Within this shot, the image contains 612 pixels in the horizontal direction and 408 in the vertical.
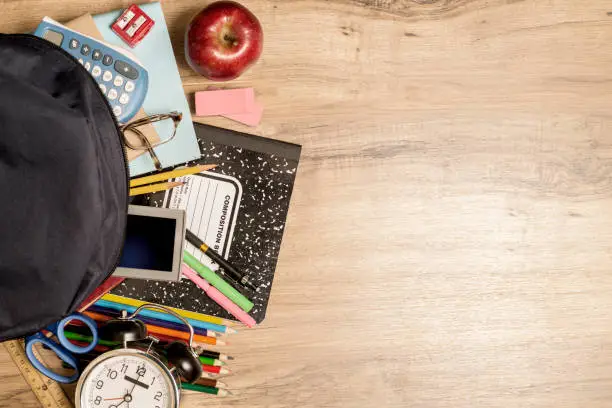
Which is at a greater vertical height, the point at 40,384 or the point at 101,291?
the point at 101,291

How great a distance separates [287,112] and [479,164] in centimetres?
27

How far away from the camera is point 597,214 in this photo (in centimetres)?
85

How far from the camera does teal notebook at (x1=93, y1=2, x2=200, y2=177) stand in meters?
0.80

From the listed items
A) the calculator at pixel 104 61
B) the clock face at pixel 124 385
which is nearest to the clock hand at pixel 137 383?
the clock face at pixel 124 385

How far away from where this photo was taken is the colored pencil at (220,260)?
2.70 ft

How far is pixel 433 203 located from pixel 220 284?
0.31m

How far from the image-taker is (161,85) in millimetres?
808

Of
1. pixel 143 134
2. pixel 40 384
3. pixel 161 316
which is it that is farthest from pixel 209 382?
pixel 143 134

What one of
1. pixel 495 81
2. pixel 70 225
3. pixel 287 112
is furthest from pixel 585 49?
pixel 70 225

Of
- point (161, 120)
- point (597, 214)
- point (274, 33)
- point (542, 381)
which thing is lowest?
point (542, 381)

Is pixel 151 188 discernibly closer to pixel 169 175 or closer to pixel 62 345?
pixel 169 175

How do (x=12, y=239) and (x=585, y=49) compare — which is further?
(x=585, y=49)

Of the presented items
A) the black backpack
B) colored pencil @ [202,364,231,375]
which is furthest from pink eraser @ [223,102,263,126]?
colored pencil @ [202,364,231,375]

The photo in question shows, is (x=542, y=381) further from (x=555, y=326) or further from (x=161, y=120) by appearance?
(x=161, y=120)
